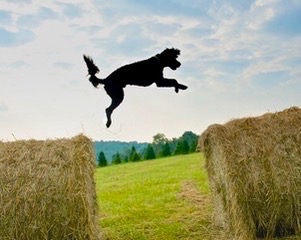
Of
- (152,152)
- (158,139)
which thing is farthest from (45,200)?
(158,139)

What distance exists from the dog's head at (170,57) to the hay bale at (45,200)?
2.58 meters

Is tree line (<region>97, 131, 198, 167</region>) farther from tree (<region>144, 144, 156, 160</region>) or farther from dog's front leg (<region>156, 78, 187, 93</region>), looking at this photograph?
dog's front leg (<region>156, 78, 187, 93</region>)

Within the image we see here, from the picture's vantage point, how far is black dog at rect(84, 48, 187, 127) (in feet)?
13.3

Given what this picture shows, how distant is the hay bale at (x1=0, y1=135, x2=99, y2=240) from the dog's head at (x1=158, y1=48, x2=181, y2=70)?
2.58 metres

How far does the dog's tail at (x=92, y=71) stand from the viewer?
14.2 feet

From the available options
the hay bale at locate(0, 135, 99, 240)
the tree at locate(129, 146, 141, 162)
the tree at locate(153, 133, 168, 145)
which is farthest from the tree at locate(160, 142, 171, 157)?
the hay bale at locate(0, 135, 99, 240)

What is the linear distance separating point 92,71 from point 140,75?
0.51 metres

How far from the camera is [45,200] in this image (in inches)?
238

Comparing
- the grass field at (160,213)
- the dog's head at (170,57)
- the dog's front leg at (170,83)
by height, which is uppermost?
the dog's head at (170,57)

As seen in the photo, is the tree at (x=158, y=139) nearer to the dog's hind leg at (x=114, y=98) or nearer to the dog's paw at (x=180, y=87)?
the dog's paw at (x=180, y=87)

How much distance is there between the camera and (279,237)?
23.1ft

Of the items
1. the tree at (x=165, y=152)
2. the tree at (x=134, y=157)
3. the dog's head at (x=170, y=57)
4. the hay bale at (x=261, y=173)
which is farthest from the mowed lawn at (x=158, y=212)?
the tree at (x=165, y=152)

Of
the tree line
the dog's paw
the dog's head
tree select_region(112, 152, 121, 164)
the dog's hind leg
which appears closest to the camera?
the dog's head

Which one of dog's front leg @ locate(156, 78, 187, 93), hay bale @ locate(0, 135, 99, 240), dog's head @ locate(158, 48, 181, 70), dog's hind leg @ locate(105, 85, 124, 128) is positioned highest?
dog's head @ locate(158, 48, 181, 70)
